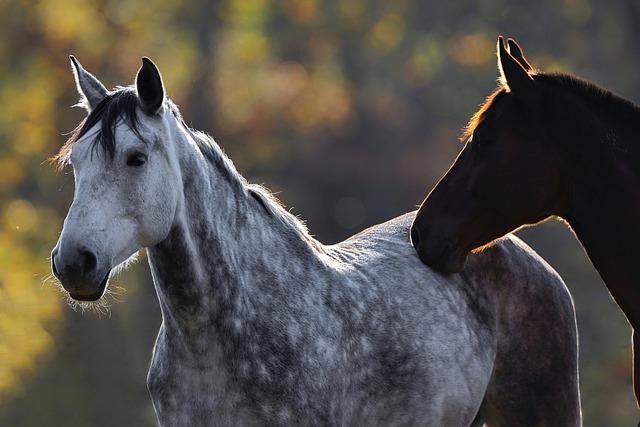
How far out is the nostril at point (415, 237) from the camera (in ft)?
19.9

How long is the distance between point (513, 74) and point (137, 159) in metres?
1.79

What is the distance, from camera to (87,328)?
563 inches

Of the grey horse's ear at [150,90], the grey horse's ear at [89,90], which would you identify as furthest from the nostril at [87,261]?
the grey horse's ear at [89,90]

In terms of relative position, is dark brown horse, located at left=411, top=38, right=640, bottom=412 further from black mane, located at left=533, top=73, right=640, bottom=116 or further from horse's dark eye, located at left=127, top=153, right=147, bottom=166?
horse's dark eye, located at left=127, top=153, right=147, bottom=166

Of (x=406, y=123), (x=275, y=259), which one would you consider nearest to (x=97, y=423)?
(x=275, y=259)

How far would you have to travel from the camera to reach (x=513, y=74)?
5.73 m

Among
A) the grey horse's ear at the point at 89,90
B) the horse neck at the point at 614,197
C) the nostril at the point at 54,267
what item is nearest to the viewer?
the nostril at the point at 54,267

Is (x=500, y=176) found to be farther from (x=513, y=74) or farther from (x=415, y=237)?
(x=415, y=237)

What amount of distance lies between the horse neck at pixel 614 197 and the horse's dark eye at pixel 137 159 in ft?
6.46

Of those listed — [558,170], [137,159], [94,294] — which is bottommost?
[94,294]

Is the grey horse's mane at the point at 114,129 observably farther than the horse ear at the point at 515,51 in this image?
No

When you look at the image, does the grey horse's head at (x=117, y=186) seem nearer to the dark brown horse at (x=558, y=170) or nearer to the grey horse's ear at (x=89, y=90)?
the grey horse's ear at (x=89, y=90)

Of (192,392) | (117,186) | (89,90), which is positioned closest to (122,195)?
(117,186)

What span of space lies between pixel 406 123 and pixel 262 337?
31.9 meters
